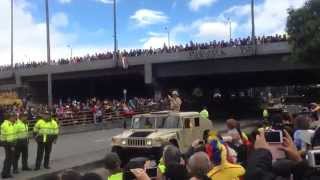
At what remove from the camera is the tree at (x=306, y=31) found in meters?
51.2

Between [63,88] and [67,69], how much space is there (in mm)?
17386

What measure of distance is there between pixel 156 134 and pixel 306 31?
112 ft

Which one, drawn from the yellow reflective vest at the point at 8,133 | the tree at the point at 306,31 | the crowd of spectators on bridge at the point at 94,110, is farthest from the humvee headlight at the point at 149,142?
the tree at the point at 306,31

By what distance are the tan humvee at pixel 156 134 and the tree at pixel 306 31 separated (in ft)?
99.3

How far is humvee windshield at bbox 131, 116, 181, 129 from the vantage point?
21.3m

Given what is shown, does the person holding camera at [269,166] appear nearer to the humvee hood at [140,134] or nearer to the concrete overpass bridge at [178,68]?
the humvee hood at [140,134]

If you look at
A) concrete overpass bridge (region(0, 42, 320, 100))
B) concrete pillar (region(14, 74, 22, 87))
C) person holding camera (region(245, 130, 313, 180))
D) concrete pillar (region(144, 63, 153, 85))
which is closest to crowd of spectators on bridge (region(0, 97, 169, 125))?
concrete overpass bridge (region(0, 42, 320, 100))

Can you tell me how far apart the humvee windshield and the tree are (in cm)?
3083

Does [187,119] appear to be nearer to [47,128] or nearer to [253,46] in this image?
[47,128]

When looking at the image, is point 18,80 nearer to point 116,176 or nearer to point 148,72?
point 148,72

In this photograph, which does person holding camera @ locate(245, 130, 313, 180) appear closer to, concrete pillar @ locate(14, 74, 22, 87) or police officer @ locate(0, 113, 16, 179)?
police officer @ locate(0, 113, 16, 179)

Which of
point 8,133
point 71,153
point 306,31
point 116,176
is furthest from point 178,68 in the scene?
point 116,176

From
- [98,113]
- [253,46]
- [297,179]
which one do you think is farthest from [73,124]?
[297,179]

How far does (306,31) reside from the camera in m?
52.4
